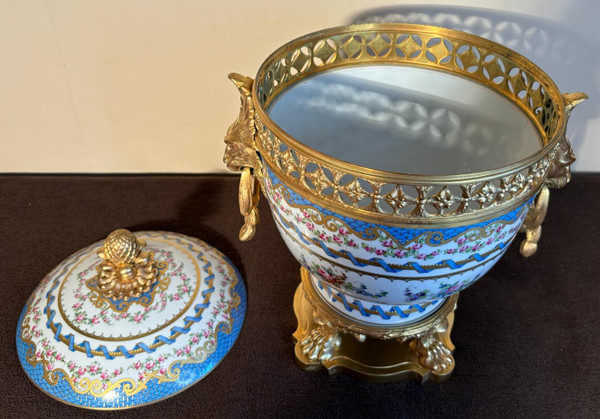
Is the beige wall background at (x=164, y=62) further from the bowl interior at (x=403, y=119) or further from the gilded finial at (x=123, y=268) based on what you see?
the gilded finial at (x=123, y=268)

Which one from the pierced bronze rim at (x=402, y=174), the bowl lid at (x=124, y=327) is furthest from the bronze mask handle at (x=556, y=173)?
the bowl lid at (x=124, y=327)

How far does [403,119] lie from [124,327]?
0.53 meters

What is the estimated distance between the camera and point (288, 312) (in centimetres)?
88

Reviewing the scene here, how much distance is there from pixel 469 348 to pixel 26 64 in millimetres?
979

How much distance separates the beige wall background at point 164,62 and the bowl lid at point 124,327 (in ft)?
1.19

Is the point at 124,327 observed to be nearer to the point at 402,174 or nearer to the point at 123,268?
the point at 123,268

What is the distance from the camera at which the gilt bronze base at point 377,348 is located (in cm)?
77

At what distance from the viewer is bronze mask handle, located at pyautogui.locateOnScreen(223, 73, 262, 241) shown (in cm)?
62

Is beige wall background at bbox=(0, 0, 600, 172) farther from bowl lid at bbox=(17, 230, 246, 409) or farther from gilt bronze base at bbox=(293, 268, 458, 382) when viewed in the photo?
gilt bronze base at bbox=(293, 268, 458, 382)

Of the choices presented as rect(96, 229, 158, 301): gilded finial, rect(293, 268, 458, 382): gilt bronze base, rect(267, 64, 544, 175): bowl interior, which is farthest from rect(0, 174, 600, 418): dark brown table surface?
rect(267, 64, 544, 175): bowl interior

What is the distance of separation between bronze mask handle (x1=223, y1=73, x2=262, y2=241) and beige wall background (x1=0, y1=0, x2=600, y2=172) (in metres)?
0.35

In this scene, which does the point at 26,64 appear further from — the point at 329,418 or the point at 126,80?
the point at 329,418

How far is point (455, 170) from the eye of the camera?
2.61 ft

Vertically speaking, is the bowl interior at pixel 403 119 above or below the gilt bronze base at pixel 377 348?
above
